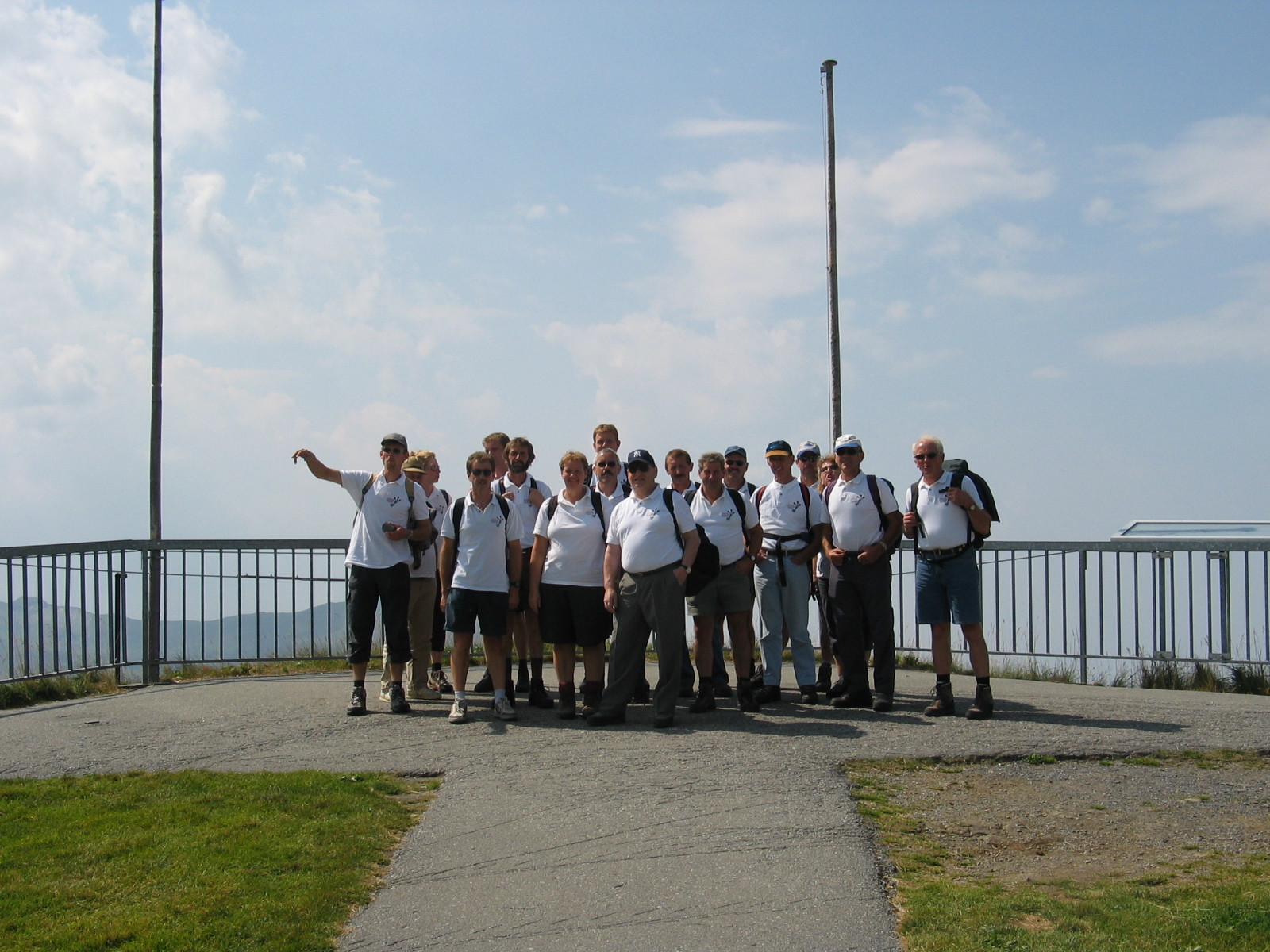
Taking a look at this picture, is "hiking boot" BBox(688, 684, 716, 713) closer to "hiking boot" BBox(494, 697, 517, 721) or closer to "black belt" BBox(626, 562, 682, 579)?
"black belt" BBox(626, 562, 682, 579)

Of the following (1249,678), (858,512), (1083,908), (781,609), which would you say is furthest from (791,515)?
(1249,678)

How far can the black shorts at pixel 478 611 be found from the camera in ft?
29.2

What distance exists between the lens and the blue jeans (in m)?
9.38

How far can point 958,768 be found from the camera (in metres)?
7.27

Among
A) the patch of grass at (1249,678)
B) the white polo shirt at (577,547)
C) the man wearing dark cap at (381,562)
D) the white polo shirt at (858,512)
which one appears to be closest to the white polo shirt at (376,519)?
the man wearing dark cap at (381,562)

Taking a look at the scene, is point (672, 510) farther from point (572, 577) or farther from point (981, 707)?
point (981, 707)

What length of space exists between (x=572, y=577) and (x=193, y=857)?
4017mm

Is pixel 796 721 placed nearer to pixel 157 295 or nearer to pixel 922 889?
pixel 922 889

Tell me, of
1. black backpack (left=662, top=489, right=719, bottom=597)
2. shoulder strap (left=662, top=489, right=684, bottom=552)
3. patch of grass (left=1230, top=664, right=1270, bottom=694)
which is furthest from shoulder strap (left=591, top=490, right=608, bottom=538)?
patch of grass (left=1230, top=664, right=1270, bottom=694)

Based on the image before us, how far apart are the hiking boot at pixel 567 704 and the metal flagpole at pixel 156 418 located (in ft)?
17.5

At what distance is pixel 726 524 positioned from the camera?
926 cm

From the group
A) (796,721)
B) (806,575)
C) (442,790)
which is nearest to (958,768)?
(796,721)

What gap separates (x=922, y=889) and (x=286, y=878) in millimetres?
2630

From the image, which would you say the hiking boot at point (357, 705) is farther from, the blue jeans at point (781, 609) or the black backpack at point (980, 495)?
the black backpack at point (980, 495)
